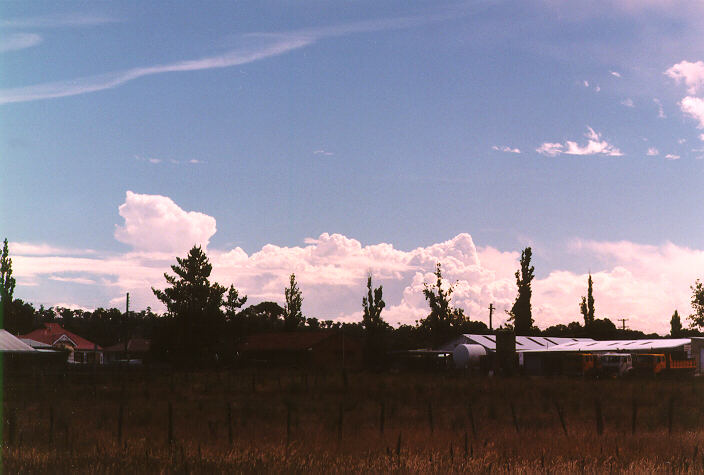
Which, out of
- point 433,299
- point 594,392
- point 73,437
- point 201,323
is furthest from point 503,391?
point 433,299

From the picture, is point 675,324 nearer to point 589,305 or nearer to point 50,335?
point 589,305

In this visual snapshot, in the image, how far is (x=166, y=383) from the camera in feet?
150

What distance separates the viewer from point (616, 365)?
64375mm

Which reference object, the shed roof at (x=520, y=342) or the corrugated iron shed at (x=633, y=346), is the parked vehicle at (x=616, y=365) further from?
the shed roof at (x=520, y=342)

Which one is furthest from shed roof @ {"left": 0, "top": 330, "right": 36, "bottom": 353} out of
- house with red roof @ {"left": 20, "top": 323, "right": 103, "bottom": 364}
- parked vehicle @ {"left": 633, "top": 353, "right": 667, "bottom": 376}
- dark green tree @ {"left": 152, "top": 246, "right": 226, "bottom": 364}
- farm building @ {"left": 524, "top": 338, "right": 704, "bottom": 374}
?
parked vehicle @ {"left": 633, "top": 353, "right": 667, "bottom": 376}

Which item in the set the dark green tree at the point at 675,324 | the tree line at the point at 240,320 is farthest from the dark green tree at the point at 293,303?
the dark green tree at the point at 675,324

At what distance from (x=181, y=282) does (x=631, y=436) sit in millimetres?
61101

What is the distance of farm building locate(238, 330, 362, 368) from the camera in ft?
277

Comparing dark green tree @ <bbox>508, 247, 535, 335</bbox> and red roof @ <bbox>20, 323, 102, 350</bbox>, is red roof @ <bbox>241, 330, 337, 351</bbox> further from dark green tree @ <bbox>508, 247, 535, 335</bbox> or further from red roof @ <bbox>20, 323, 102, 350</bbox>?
red roof @ <bbox>20, 323, 102, 350</bbox>

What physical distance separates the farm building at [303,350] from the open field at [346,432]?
44.0m

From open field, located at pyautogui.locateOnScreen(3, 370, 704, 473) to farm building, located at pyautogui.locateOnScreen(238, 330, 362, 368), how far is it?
44046 millimetres

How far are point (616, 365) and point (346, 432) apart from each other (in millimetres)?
48173

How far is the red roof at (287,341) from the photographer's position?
280ft

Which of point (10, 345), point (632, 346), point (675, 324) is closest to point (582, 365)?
point (632, 346)
